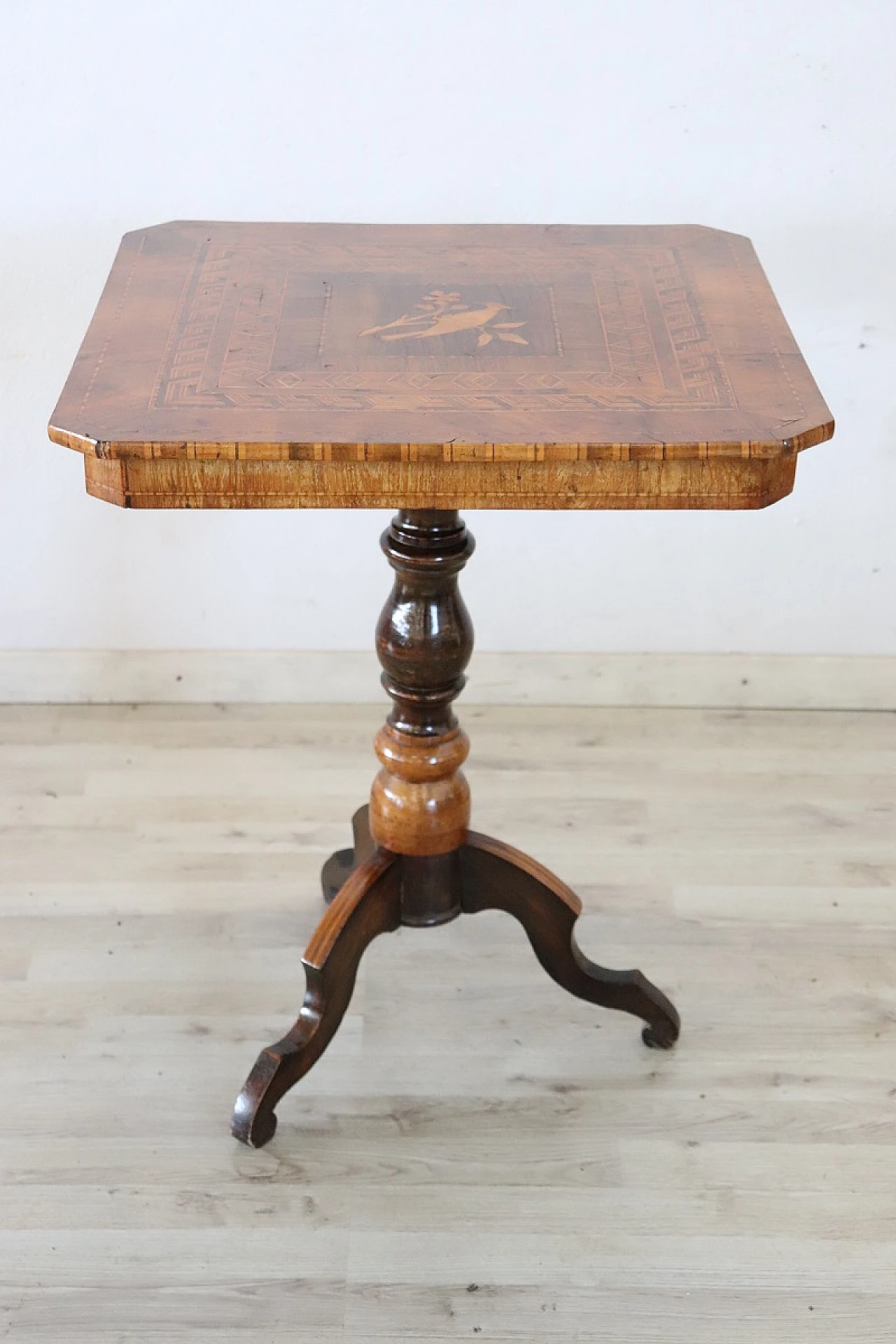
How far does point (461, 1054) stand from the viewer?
1.79 metres

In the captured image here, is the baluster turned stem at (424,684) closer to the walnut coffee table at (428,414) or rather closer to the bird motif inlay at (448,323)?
the walnut coffee table at (428,414)

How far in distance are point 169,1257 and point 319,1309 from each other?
172 millimetres


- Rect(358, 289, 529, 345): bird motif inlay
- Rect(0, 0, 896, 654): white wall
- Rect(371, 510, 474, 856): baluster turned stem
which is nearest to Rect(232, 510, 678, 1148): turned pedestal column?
Rect(371, 510, 474, 856): baluster turned stem

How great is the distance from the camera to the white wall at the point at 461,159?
78.7 inches

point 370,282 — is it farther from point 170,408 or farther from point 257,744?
point 257,744

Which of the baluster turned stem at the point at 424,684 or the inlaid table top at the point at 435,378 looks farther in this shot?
the baluster turned stem at the point at 424,684

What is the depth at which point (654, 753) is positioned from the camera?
236cm

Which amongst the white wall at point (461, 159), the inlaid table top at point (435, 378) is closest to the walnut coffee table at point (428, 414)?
the inlaid table top at point (435, 378)

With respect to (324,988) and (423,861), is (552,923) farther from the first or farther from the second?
(324,988)

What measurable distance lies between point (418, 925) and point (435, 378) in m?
0.72

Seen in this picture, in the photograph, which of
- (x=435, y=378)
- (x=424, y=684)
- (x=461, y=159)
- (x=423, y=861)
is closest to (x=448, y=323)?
(x=435, y=378)

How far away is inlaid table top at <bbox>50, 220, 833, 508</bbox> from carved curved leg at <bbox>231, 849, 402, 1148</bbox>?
23.6 inches

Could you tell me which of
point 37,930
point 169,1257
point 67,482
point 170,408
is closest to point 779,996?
point 169,1257

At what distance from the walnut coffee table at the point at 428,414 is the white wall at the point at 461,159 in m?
0.41
